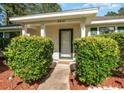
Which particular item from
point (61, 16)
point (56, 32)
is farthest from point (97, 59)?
point (56, 32)

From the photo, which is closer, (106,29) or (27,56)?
(27,56)

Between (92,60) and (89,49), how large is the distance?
418 mm

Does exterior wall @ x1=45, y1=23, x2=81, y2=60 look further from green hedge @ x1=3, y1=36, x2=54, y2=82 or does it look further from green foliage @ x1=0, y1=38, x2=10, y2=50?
green hedge @ x1=3, y1=36, x2=54, y2=82

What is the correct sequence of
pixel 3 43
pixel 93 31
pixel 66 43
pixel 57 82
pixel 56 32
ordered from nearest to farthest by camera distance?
pixel 57 82 < pixel 66 43 < pixel 56 32 < pixel 93 31 < pixel 3 43

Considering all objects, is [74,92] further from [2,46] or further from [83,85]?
[2,46]

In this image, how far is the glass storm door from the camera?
13.5 m

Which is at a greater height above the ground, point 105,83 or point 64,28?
point 64,28

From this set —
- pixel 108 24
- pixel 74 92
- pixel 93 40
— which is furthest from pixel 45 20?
pixel 74 92

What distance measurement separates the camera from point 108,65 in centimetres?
686

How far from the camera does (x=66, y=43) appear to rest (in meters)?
13.6

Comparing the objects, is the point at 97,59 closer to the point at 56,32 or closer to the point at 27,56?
the point at 27,56

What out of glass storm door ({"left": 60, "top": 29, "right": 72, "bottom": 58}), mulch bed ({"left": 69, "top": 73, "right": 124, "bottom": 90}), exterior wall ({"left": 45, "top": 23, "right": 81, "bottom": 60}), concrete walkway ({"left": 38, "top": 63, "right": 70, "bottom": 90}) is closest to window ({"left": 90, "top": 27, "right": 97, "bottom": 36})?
exterior wall ({"left": 45, "top": 23, "right": 81, "bottom": 60})

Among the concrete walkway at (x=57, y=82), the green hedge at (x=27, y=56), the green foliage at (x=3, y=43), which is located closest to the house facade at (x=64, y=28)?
the green foliage at (x=3, y=43)

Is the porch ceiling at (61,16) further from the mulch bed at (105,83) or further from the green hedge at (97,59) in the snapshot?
the mulch bed at (105,83)
